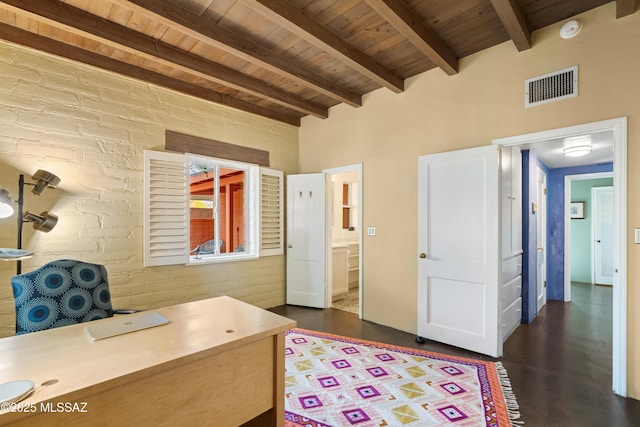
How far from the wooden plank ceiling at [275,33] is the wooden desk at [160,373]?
6.90 ft

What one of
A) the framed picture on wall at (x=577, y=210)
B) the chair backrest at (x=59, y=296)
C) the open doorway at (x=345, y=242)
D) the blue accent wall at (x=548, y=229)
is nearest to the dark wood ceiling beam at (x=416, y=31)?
the blue accent wall at (x=548, y=229)

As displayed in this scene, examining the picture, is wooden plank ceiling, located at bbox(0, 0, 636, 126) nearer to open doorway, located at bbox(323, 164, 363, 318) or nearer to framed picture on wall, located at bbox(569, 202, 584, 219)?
open doorway, located at bbox(323, 164, 363, 318)

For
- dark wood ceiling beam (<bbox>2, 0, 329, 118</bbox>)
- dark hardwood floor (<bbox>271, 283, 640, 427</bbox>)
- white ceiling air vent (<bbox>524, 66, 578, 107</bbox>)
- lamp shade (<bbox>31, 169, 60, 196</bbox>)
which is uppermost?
dark wood ceiling beam (<bbox>2, 0, 329, 118</bbox>)

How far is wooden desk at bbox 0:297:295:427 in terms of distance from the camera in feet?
3.34

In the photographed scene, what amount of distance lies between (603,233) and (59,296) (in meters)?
8.30

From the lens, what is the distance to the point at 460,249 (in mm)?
3008

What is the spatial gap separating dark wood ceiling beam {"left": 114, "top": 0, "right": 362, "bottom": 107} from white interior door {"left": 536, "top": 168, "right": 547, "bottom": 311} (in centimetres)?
342

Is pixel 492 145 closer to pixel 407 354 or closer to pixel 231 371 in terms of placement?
pixel 407 354

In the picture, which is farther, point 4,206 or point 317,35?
point 317,35

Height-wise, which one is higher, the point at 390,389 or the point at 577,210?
the point at 577,210

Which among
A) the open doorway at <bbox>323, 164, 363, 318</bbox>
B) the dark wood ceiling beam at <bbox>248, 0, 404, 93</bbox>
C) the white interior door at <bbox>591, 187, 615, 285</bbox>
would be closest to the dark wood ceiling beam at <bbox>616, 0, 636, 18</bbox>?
the dark wood ceiling beam at <bbox>248, 0, 404, 93</bbox>

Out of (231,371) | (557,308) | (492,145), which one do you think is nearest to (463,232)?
(492,145)

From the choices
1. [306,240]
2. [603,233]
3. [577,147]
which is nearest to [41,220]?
[306,240]

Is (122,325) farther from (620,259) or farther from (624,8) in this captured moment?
(624,8)
